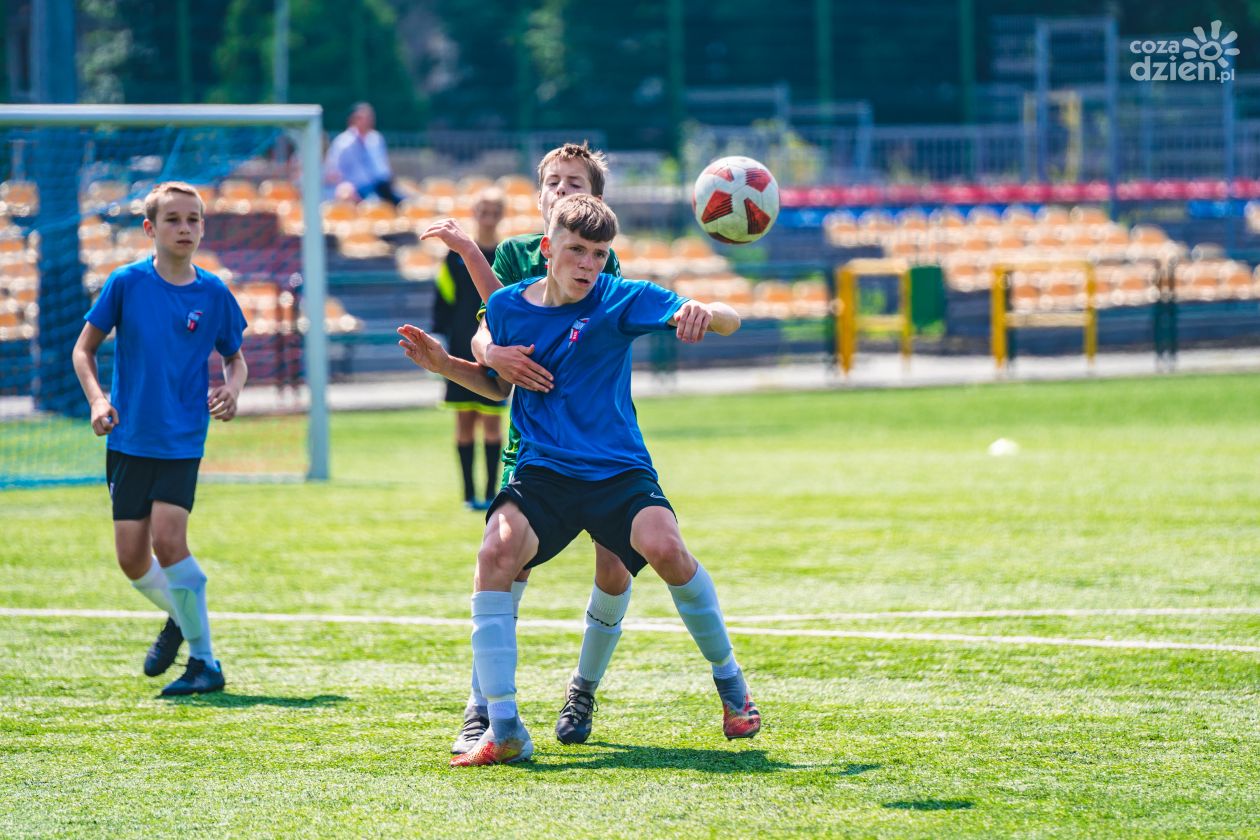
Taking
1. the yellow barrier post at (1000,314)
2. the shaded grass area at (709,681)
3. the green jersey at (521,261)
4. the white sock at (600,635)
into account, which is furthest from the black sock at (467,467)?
the yellow barrier post at (1000,314)

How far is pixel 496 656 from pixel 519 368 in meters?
0.83

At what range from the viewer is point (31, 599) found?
7.89 metres

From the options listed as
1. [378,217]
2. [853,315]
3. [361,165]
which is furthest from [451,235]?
[378,217]

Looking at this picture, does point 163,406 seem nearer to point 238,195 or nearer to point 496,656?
point 496,656

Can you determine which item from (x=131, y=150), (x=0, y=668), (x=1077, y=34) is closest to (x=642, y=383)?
(x=131, y=150)

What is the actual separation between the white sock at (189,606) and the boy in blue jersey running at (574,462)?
5.08 feet

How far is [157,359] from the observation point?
20.1 feet

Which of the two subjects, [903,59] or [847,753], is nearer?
[847,753]

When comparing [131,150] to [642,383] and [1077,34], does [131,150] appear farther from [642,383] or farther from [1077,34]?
[1077,34]

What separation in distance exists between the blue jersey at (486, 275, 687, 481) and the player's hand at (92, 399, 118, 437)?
159cm

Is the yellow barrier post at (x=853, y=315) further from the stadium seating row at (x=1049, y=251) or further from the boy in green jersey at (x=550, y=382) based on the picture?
the boy in green jersey at (x=550, y=382)

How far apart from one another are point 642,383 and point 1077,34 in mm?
13444

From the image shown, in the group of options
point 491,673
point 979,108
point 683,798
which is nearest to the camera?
point 683,798

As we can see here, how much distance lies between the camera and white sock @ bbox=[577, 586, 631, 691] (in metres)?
5.26
